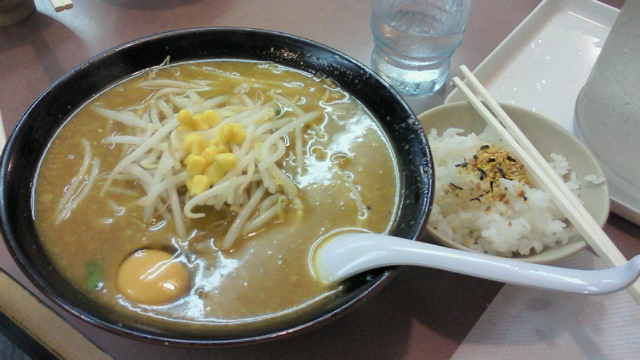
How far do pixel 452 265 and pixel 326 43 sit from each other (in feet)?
4.30

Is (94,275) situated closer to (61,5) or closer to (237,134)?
(237,134)

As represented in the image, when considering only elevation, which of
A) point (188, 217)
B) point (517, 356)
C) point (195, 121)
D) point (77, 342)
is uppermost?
point (195, 121)

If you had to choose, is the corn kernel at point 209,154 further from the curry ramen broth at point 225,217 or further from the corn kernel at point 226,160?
the curry ramen broth at point 225,217

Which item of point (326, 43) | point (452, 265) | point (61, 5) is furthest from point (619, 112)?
point (61, 5)

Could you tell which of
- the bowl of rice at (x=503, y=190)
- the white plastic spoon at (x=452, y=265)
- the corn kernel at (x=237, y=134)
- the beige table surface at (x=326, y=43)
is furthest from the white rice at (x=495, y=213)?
the corn kernel at (x=237, y=134)

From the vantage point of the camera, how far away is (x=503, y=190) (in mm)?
1402

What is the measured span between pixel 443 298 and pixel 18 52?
181 centimetres

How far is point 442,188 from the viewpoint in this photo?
4.72 feet

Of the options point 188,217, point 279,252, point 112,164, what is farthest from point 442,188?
point 112,164

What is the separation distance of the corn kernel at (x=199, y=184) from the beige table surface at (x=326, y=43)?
351mm

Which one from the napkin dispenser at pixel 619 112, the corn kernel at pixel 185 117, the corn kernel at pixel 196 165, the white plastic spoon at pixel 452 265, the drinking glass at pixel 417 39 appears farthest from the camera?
the drinking glass at pixel 417 39

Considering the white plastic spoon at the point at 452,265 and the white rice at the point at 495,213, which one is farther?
the white rice at the point at 495,213

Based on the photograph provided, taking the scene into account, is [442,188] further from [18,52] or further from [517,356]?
[18,52]

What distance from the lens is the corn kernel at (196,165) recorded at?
1178 mm
